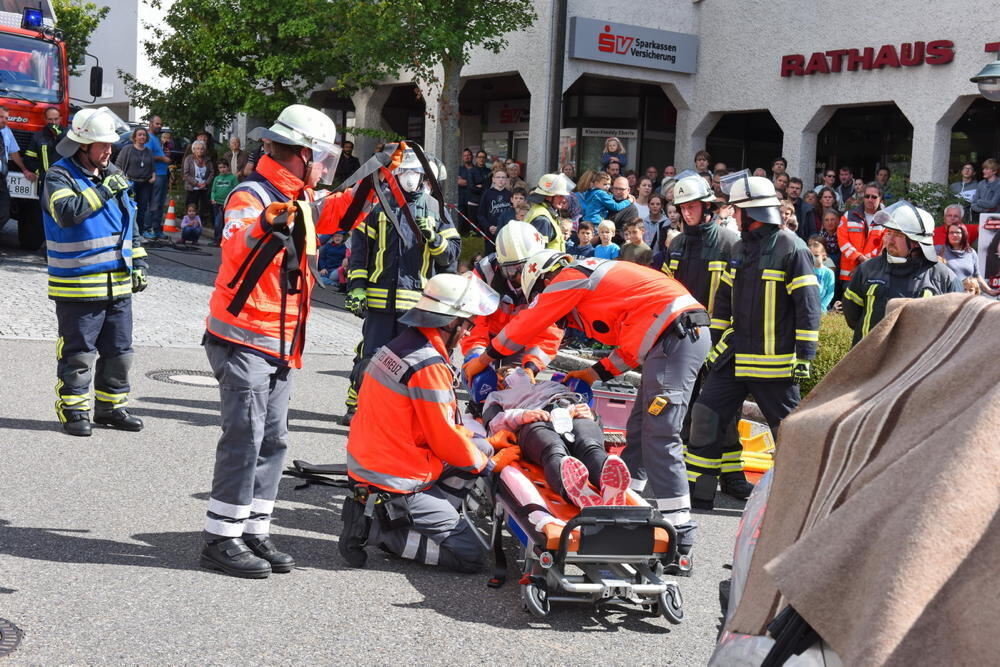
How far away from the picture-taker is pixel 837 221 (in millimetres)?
15711

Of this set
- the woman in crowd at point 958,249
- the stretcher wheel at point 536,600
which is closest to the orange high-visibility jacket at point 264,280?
the stretcher wheel at point 536,600

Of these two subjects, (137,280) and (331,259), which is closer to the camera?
(137,280)

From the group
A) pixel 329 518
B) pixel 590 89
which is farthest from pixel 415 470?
pixel 590 89

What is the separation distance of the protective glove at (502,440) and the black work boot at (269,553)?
4.70ft

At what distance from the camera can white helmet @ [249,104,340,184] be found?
5926mm

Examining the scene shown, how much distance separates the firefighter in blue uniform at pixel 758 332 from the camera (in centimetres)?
775

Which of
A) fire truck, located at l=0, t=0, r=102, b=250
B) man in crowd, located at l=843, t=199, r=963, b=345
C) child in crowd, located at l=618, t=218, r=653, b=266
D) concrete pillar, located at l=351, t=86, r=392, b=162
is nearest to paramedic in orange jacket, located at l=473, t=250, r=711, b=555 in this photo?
man in crowd, located at l=843, t=199, r=963, b=345

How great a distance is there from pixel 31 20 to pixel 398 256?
40.8ft

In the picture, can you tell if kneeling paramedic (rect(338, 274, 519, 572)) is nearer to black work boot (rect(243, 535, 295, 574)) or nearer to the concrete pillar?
black work boot (rect(243, 535, 295, 574))

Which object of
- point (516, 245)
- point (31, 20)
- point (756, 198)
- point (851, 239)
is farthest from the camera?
point (31, 20)

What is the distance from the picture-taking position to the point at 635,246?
1316 cm

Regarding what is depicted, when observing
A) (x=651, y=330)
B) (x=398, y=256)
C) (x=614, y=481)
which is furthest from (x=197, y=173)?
(x=614, y=481)

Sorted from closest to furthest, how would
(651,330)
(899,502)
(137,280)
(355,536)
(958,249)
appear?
(899,502) < (355,536) < (651,330) < (137,280) < (958,249)

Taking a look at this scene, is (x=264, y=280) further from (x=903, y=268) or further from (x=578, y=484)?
(x=903, y=268)
